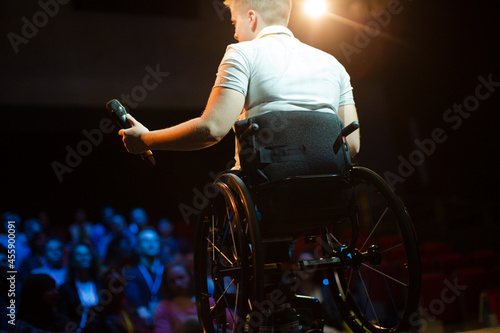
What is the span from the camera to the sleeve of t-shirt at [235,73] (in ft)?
3.69

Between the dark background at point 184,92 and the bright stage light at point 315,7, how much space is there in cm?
13

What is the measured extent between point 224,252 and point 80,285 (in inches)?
97.8

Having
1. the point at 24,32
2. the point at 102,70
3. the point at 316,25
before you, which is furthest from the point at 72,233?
the point at 316,25

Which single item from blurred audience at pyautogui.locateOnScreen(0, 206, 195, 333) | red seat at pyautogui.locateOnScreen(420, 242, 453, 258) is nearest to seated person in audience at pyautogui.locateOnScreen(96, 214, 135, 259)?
blurred audience at pyautogui.locateOnScreen(0, 206, 195, 333)

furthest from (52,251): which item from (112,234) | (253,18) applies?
(253,18)

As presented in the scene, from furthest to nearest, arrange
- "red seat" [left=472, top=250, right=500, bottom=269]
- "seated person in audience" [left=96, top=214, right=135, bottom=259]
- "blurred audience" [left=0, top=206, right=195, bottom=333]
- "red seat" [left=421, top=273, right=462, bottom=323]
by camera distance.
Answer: "seated person in audience" [left=96, top=214, right=135, bottom=259]
"red seat" [left=472, top=250, right=500, bottom=269]
"red seat" [left=421, top=273, right=462, bottom=323]
"blurred audience" [left=0, top=206, right=195, bottom=333]

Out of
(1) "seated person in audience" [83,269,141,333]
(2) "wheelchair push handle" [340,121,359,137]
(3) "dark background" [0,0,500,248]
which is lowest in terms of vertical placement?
(1) "seated person in audience" [83,269,141,333]

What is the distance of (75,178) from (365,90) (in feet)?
16.6

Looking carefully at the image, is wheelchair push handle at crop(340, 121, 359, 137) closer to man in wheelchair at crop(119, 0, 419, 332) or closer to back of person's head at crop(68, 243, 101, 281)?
man in wheelchair at crop(119, 0, 419, 332)

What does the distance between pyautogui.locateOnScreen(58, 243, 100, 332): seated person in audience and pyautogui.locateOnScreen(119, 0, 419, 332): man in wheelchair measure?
6.27ft

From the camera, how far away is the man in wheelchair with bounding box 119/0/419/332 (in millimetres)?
1082

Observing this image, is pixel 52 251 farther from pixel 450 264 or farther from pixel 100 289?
pixel 450 264

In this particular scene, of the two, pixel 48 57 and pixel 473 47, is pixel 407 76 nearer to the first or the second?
pixel 473 47

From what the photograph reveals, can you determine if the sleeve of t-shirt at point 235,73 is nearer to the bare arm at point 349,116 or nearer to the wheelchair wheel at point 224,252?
the wheelchair wheel at point 224,252
